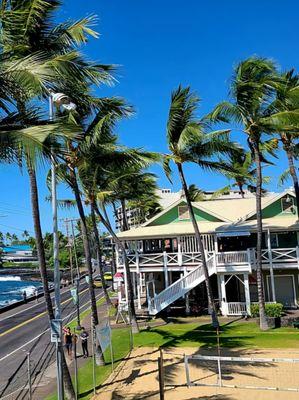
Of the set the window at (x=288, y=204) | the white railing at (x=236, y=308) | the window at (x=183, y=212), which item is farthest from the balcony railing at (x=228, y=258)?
the window at (x=183, y=212)

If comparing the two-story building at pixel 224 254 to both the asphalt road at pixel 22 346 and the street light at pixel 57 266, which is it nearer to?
the asphalt road at pixel 22 346

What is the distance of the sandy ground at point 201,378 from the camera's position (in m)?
13.3

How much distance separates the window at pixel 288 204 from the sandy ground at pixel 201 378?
45.3 ft

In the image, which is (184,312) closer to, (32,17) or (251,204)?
(251,204)

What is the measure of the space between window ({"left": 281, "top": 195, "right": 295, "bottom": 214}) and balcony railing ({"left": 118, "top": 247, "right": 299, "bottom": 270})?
3.13 meters

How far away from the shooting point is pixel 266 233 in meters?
29.5

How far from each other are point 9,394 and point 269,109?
17998 millimetres

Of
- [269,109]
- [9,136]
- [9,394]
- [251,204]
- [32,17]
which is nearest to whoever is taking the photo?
[9,136]

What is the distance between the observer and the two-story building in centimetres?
2784

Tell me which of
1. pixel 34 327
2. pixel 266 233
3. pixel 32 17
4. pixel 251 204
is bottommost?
pixel 34 327

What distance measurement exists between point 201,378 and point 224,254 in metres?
13.6

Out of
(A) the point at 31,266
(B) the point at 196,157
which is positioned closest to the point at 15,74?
(B) the point at 196,157

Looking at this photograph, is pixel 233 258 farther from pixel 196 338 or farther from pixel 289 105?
pixel 289 105

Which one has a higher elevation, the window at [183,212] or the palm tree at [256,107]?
the palm tree at [256,107]
